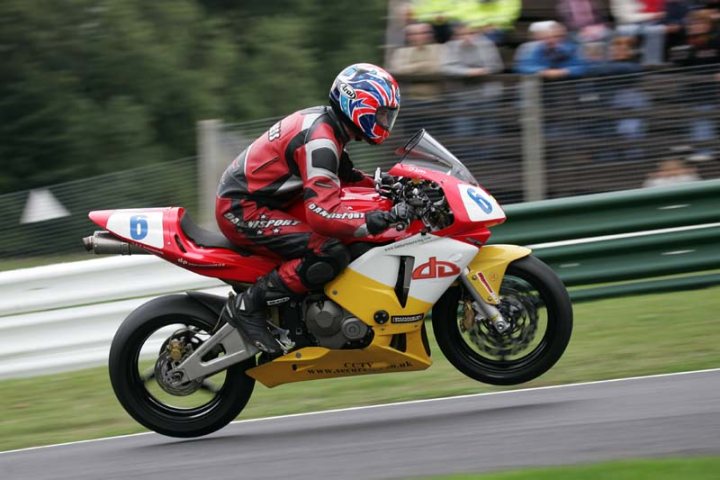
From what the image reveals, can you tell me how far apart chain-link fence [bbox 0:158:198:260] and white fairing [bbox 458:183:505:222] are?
4596 millimetres

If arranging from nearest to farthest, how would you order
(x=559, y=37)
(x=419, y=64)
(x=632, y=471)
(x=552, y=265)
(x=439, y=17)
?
(x=632, y=471) → (x=552, y=265) → (x=559, y=37) → (x=419, y=64) → (x=439, y=17)

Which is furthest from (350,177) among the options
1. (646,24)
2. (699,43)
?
(646,24)

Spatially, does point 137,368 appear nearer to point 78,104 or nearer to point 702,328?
Result: point 702,328

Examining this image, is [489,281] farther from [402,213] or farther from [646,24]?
[646,24]

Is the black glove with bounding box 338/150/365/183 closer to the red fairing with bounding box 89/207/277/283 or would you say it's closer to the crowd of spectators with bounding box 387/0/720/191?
the red fairing with bounding box 89/207/277/283

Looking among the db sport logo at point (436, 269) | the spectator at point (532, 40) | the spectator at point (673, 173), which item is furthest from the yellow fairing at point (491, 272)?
the spectator at point (532, 40)

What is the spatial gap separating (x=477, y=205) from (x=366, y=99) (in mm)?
776

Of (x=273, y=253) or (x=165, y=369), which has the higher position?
(x=273, y=253)

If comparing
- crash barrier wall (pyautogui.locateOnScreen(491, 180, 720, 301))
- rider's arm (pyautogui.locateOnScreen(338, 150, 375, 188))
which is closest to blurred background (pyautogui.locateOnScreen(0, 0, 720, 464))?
crash barrier wall (pyautogui.locateOnScreen(491, 180, 720, 301))

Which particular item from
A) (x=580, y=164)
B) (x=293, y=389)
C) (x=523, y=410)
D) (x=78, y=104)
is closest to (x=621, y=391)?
(x=523, y=410)

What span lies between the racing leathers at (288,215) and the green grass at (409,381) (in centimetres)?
100

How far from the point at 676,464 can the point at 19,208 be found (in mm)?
7022

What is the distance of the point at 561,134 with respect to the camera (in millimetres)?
10445

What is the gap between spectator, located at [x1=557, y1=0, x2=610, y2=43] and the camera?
1148 centimetres
